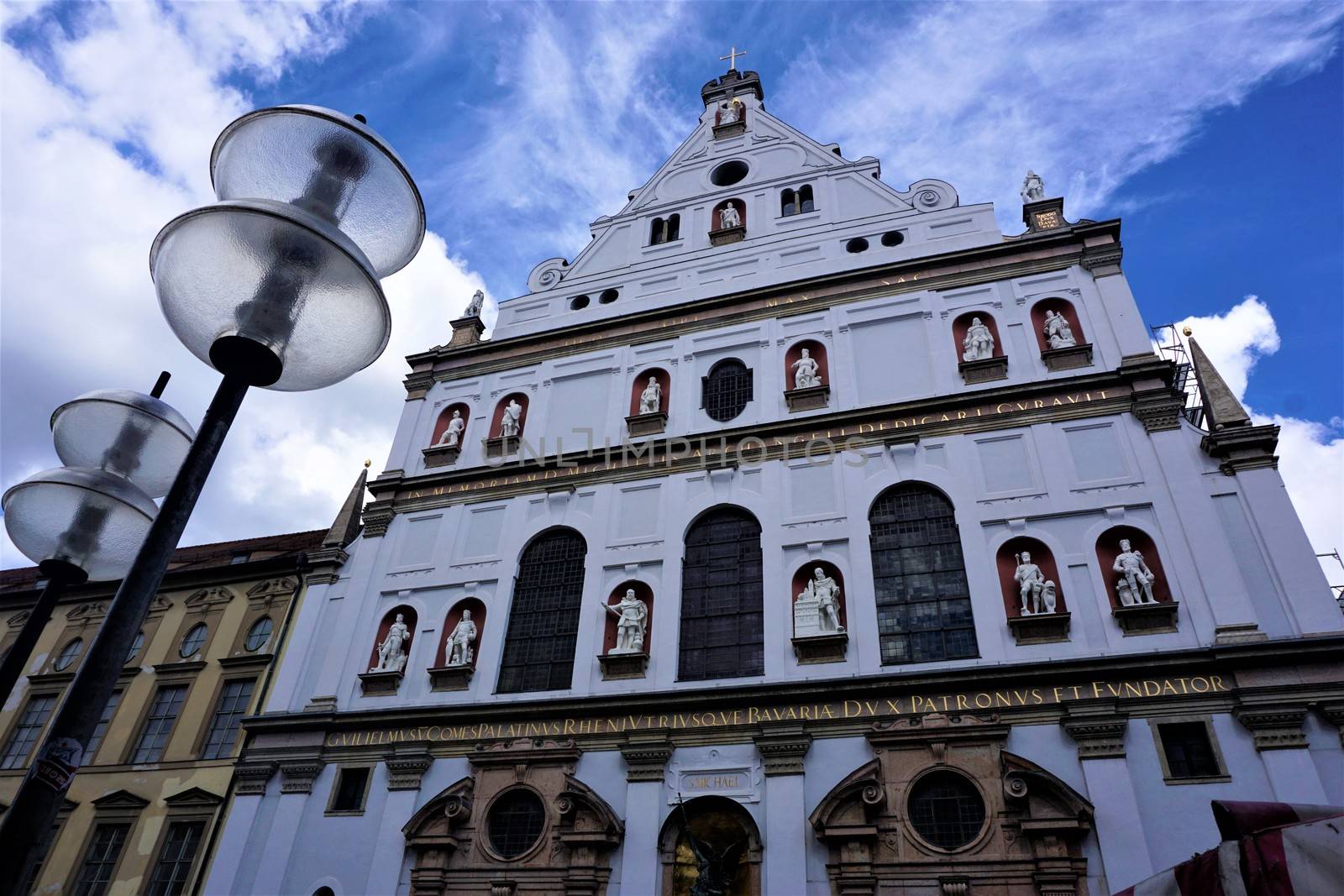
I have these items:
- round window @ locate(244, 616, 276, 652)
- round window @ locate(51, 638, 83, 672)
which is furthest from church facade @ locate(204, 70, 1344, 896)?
round window @ locate(51, 638, 83, 672)

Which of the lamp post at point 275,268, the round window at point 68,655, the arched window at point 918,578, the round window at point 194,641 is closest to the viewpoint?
the lamp post at point 275,268

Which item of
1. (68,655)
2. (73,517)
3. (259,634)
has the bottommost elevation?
(73,517)

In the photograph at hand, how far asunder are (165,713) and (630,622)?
39.4 ft

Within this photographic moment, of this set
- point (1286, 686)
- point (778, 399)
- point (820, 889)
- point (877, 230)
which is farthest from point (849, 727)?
point (877, 230)

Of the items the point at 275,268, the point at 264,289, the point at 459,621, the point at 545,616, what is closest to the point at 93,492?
the point at 264,289

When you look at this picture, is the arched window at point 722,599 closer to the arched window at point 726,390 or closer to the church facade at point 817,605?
the church facade at point 817,605

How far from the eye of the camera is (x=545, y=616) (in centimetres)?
1947

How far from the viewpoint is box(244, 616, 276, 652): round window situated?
2167 centimetres

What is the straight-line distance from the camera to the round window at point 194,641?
2242 centimetres

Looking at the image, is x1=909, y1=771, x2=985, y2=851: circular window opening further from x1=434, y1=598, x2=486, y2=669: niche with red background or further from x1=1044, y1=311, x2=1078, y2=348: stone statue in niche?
x1=1044, y1=311, x2=1078, y2=348: stone statue in niche

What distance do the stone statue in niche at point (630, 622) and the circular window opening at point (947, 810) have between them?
19.3ft

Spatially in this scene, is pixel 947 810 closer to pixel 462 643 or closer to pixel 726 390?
pixel 462 643

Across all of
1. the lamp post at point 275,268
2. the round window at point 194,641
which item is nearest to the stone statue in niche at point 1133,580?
the lamp post at point 275,268

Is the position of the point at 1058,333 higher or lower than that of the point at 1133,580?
higher
